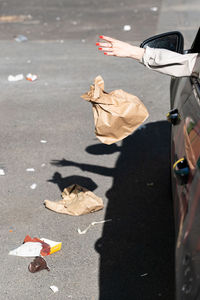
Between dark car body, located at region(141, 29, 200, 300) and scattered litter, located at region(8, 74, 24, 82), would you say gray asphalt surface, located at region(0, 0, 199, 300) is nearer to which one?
scattered litter, located at region(8, 74, 24, 82)

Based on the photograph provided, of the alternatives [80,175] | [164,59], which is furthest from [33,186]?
[164,59]

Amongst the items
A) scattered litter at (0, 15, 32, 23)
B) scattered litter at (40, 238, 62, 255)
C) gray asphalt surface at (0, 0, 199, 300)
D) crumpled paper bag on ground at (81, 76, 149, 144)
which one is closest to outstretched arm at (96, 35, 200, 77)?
crumpled paper bag on ground at (81, 76, 149, 144)

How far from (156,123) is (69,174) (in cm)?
182

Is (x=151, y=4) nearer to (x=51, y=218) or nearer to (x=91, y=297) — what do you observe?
(x=51, y=218)

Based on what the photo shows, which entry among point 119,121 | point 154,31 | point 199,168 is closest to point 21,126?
point 119,121

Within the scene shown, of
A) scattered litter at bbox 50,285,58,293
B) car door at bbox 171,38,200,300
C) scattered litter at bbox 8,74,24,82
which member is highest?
car door at bbox 171,38,200,300

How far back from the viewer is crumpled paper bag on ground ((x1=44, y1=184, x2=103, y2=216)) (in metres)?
4.70

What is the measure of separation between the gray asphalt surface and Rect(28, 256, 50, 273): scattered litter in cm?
5

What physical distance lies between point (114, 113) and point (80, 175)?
Answer: 69.6 inches

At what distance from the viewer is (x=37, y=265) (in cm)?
398

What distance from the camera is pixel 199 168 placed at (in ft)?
7.59

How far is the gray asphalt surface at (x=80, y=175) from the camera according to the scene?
153 inches

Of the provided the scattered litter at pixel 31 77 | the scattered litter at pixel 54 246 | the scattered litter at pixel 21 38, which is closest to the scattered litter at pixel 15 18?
the scattered litter at pixel 21 38

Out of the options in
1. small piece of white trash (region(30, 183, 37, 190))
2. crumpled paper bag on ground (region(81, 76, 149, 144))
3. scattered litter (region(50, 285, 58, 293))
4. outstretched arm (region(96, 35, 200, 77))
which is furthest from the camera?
small piece of white trash (region(30, 183, 37, 190))
